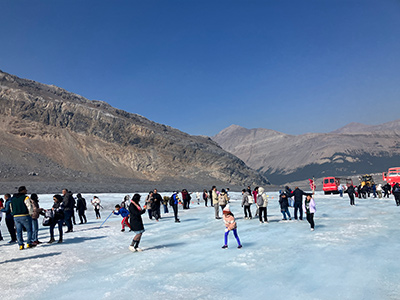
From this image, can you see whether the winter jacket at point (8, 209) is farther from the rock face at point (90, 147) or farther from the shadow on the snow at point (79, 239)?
the rock face at point (90, 147)

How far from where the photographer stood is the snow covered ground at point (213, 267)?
21.7ft

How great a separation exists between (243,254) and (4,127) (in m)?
84.3

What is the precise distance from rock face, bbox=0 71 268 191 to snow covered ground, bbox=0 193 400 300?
197 ft

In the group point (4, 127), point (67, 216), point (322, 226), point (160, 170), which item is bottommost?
point (322, 226)

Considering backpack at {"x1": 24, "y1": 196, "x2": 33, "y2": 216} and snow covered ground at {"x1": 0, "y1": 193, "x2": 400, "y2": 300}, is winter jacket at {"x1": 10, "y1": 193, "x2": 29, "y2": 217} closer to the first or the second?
backpack at {"x1": 24, "y1": 196, "x2": 33, "y2": 216}

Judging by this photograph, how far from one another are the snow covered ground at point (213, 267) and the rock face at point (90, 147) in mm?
60038

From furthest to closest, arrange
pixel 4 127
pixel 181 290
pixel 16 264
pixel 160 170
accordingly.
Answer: pixel 160 170 < pixel 4 127 < pixel 16 264 < pixel 181 290

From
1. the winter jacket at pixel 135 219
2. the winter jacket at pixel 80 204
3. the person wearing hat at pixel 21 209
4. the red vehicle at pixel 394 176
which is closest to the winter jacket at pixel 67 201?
the person wearing hat at pixel 21 209

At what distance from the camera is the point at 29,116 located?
272 feet

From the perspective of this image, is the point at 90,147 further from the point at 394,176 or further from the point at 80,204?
the point at 80,204

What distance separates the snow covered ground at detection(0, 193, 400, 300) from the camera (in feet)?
21.7

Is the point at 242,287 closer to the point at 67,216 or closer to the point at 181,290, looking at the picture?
the point at 181,290

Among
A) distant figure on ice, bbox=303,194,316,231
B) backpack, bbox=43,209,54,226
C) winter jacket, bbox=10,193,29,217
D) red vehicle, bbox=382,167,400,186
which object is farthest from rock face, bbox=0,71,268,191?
distant figure on ice, bbox=303,194,316,231

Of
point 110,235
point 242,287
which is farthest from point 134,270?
point 110,235
